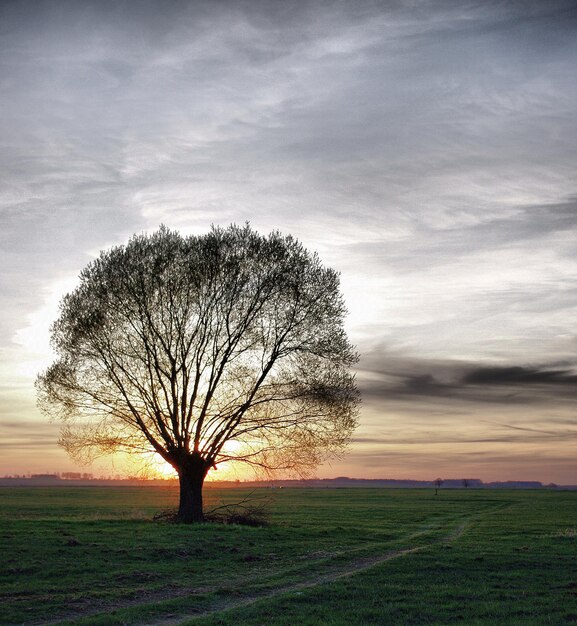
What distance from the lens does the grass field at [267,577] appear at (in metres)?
16.6

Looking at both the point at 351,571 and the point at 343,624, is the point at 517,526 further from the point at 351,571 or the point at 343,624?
the point at 343,624

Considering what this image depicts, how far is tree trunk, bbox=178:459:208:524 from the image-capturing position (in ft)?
126

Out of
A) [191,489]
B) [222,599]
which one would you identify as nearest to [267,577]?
[222,599]

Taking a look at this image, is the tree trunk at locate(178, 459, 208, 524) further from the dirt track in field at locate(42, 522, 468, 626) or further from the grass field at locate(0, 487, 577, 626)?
the dirt track in field at locate(42, 522, 468, 626)

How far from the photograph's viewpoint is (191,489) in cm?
3847

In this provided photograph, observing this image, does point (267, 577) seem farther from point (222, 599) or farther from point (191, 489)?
point (191, 489)

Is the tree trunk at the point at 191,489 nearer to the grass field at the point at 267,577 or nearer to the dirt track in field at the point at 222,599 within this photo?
the grass field at the point at 267,577

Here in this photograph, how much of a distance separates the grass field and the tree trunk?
8.62ft

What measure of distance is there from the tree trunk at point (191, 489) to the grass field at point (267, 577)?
103 inches

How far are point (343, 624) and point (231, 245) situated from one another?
26549 millimetres

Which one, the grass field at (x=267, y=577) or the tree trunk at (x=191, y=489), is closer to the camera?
the grass field at (x=267, y=577)

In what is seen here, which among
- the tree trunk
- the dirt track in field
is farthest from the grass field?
the tree trunk

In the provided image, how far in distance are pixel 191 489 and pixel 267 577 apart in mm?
16785

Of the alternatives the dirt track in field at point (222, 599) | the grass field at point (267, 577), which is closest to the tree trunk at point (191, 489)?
the grass field at point (267, 577)
